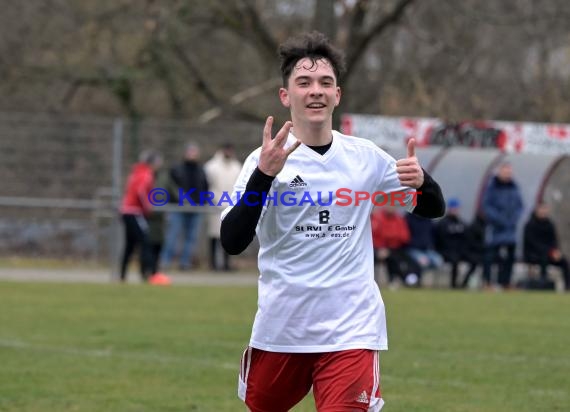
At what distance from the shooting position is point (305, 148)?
216 inches

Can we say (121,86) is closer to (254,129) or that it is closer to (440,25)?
(254,129)

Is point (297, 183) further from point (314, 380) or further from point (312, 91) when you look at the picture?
point (314, 380)

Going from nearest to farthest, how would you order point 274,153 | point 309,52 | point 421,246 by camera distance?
point 274,153, point 309,52, point 421,246

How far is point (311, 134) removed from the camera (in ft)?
17.9

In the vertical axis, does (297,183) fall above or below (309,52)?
below

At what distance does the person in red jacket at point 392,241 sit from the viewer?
63.2 feet

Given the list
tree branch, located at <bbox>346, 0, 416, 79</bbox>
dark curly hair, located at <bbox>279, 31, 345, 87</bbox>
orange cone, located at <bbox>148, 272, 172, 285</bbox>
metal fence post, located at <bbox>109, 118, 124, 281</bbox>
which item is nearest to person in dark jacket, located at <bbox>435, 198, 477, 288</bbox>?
orange cone, located at <bbox>148, 272, 172, 285</bbox>

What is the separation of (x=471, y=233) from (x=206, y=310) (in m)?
6.30

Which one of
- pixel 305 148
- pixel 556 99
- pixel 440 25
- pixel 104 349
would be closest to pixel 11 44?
pixel 440 25

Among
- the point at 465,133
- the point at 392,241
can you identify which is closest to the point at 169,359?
the point at 392,241

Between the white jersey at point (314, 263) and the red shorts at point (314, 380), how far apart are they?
0.17ft

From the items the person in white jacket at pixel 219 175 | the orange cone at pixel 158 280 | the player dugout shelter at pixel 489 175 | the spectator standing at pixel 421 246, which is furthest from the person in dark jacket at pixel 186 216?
the spectator standing at pixel 421 246

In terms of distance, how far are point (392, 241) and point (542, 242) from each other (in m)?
2.26

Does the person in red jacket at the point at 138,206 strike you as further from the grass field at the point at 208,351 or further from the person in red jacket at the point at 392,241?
the person in red jacket at the point at 392,241
